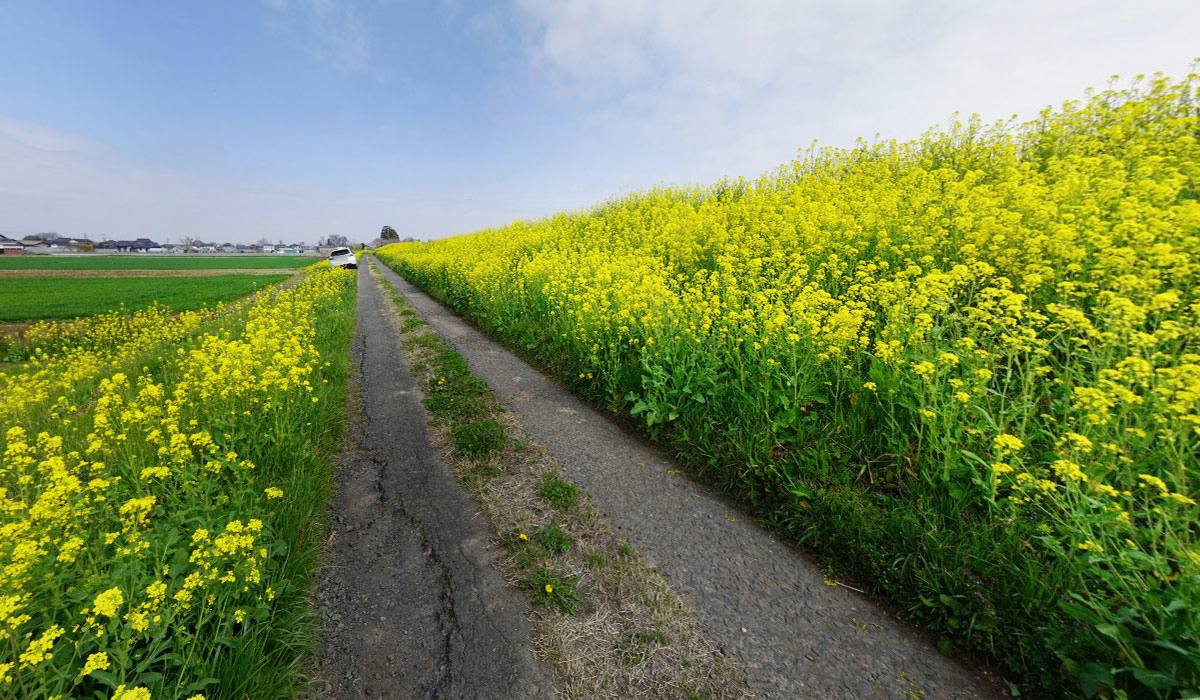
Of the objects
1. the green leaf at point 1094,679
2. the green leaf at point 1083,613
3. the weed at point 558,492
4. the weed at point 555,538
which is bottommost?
the weed at point 555,538

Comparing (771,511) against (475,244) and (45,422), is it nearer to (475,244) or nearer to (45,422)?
(45,422)

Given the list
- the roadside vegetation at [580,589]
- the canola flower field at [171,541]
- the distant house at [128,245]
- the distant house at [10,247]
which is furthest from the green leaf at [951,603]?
the distant house at [128,245]

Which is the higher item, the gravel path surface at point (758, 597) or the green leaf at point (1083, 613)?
the green leaf at point (1083, 613)

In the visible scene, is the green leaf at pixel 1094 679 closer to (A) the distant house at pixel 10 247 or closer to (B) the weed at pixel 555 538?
(B) the weed at pixel 555 538

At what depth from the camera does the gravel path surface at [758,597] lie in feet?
7.04

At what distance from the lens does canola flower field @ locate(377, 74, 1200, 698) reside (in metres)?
2.08

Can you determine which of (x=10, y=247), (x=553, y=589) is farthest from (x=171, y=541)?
(x=10, y=247)

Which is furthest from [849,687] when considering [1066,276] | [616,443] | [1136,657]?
[1066,276]

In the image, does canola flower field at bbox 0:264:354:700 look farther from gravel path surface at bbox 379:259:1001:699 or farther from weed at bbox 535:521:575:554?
gravel path surface at bbox 379:259:1001:699

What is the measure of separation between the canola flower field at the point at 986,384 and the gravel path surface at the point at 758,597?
0.24 metres

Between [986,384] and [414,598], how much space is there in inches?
179

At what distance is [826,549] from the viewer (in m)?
2.93


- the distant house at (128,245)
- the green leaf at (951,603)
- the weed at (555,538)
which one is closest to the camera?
the green leaf at (951,603)

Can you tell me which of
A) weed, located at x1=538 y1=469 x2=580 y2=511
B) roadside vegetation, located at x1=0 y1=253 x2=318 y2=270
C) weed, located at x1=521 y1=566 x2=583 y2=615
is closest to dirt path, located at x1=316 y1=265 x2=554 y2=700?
weed, located at x1=521 y1=566 x2=583 y2=615
